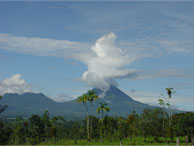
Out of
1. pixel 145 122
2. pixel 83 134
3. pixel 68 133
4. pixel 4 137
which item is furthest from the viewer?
pixel 68 133

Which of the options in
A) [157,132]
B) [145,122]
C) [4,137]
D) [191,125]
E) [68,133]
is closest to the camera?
[4,137]

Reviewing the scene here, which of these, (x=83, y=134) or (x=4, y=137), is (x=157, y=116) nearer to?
(x=83, y=134)

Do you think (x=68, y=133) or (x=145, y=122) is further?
(x=68, y=133)

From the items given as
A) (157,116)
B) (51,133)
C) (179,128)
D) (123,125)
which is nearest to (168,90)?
(179,128)

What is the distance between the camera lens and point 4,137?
63.8 m

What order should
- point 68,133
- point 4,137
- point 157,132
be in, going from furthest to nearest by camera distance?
point 68,133 < point 157,132 < point 4,137

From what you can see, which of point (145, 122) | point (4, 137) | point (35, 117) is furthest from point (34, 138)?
point (145, 122)

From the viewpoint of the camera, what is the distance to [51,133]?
8594 cm

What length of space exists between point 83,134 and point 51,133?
22345mm

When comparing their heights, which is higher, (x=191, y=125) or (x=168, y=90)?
(x=168, y=90)

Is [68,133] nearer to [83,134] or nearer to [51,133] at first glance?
[83,134]

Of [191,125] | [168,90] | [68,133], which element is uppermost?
[168,90]

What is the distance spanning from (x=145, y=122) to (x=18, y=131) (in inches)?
1717

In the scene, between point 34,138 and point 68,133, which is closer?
point 34,138
